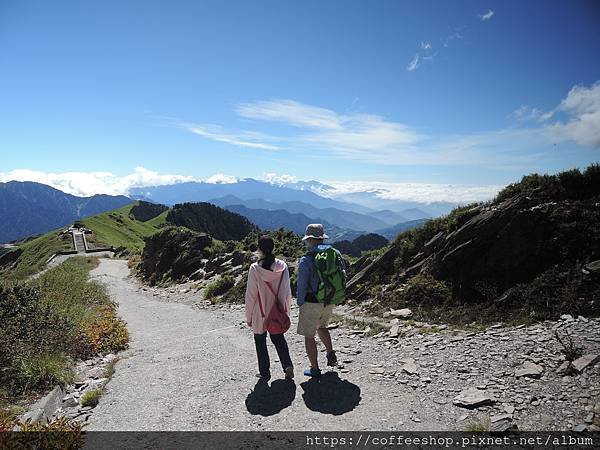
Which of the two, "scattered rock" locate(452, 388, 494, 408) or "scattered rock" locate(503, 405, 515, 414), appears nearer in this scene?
"scattered rock" locate(503, 405, 515, 414)

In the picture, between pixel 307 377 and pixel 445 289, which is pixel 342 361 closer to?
pixel 307 377

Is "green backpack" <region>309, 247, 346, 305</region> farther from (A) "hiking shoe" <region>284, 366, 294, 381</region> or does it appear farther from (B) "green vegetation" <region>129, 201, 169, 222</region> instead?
(B) "green vegetation" <region>129, 201, 169, 222</region>

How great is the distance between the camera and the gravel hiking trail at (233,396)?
6.18 m

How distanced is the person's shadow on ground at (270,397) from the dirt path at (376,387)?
0.02m

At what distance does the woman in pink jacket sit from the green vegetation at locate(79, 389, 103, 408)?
3.40m

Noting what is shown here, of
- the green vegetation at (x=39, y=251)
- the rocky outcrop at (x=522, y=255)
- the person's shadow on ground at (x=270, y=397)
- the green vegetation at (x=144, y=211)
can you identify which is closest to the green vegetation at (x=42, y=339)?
the person's shadow on ground at (x=270, y=397)

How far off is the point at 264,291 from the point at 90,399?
408 centimetres

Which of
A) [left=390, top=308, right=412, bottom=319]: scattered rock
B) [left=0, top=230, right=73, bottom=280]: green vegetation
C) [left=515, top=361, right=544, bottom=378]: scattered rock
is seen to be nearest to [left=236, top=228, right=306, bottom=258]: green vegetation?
[left=390, top=308, right=412, bottom=319]: scattered rock

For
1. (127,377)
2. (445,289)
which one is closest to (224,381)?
Answer: (127,377)

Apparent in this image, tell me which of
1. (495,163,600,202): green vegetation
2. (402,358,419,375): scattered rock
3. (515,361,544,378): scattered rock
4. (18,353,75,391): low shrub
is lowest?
(18,353,75,391): low shrub

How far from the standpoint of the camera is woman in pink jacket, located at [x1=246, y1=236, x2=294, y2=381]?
7555 mm

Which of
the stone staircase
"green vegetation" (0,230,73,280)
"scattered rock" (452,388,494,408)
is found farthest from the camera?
the stone staircase

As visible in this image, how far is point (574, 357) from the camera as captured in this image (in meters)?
6.35

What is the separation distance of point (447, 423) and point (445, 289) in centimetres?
625
